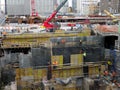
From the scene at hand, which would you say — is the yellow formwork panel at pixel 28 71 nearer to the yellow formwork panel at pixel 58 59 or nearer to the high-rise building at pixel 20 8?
the yellow formwork panel at pixel 58 59

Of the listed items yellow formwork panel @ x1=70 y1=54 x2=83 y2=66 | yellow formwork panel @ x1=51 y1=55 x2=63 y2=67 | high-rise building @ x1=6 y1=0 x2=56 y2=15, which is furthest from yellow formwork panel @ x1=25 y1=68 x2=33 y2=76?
high-rise building @ x1=6 y1=0 x2=56 y2=15

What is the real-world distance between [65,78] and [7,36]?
25.6 ft

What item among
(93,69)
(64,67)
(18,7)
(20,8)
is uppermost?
(18,7)

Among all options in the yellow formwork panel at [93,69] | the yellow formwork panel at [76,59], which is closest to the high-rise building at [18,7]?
the yellow formwork panel at [76,59]

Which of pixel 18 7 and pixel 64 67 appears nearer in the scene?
pixel 64 67

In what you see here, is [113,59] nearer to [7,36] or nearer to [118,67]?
[118,67]

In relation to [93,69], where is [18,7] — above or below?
above

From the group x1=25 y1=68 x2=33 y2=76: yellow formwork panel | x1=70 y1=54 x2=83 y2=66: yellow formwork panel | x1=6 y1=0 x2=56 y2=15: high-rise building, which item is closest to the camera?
x1=25 y1=68 x2=33 y2=76: yellow formwork panel

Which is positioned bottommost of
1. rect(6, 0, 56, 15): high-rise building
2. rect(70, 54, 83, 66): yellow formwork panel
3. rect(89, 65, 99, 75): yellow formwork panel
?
rect(89, 65, 99, 75): yellow formwork panel

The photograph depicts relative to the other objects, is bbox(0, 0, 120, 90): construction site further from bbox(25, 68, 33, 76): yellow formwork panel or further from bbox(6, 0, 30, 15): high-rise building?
bbox(6, 0, 30, 15): high-rise building

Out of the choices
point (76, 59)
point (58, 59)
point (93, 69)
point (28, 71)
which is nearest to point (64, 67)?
point (58, 59)

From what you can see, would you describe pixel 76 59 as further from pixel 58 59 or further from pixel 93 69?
pixel 93 69

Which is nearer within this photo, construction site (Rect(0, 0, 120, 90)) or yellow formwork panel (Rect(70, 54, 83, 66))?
construction site (Rect(0, 0, 120, 90))

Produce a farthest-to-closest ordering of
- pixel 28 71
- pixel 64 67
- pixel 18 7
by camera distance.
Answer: pixel 18 7, pixel 64 67, pixel 28 71
